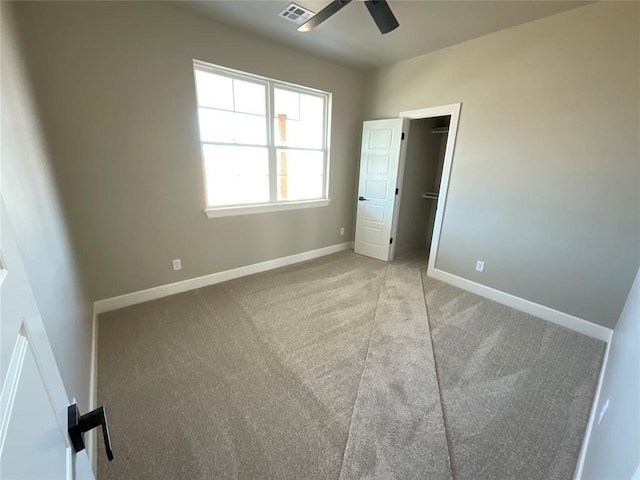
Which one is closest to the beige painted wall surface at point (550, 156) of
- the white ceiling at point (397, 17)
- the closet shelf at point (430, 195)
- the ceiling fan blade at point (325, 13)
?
the white ceiling at point (397, 17)

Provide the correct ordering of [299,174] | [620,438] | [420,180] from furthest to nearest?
[420,180] < [299,174] < [620,438]

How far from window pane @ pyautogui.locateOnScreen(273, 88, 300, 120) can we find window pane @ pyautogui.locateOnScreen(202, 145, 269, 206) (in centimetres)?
54

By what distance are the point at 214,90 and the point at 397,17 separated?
1.87m

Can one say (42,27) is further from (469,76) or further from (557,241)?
(557,241)

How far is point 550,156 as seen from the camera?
2.43 meters

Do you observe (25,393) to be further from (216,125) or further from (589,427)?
(216,125)

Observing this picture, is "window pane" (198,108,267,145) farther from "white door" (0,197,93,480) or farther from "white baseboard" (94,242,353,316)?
"white door" (0,197,93,480)

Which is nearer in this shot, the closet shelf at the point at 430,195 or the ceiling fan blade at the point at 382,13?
the ceiling fan blade at the point at 382,13

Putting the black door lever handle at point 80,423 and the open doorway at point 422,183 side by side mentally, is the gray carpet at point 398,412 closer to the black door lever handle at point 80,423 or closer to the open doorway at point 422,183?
the black door lever handle at point 80,423

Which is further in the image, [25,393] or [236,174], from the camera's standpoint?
[236,174]

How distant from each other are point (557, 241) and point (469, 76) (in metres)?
1.88

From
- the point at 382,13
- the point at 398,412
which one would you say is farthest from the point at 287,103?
A: the point at 398,412

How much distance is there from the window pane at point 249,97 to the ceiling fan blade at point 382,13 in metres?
1.58

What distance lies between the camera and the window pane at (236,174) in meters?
2.90
